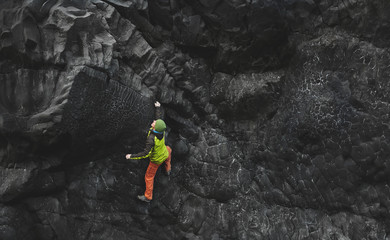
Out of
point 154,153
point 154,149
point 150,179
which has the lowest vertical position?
point 150,179

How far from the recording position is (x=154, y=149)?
7.10 metres

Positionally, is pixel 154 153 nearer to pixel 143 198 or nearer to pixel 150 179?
pixel 150 179

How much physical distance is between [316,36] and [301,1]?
880 mm

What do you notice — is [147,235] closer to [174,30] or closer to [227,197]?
[227,197]

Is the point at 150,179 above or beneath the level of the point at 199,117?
beneath

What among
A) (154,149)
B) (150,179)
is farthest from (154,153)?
(150,179)

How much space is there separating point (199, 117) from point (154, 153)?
2.08 m

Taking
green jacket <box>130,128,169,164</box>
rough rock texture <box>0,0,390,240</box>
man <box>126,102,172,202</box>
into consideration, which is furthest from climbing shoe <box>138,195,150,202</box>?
green jacket <box>130,128,169,164</box>

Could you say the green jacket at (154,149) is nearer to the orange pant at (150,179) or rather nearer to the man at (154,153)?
the man at (154,153)


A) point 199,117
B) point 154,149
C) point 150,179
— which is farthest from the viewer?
point 199,117

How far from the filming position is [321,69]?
7.58 m

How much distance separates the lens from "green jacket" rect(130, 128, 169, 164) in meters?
6.97

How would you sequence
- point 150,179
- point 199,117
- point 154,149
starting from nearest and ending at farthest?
point 154,149 < point 150,179 < point 199,117

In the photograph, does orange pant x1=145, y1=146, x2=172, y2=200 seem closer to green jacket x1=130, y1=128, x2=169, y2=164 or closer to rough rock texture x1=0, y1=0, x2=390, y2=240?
green jacket x1=130, y1=128, x2=169, y2=164
